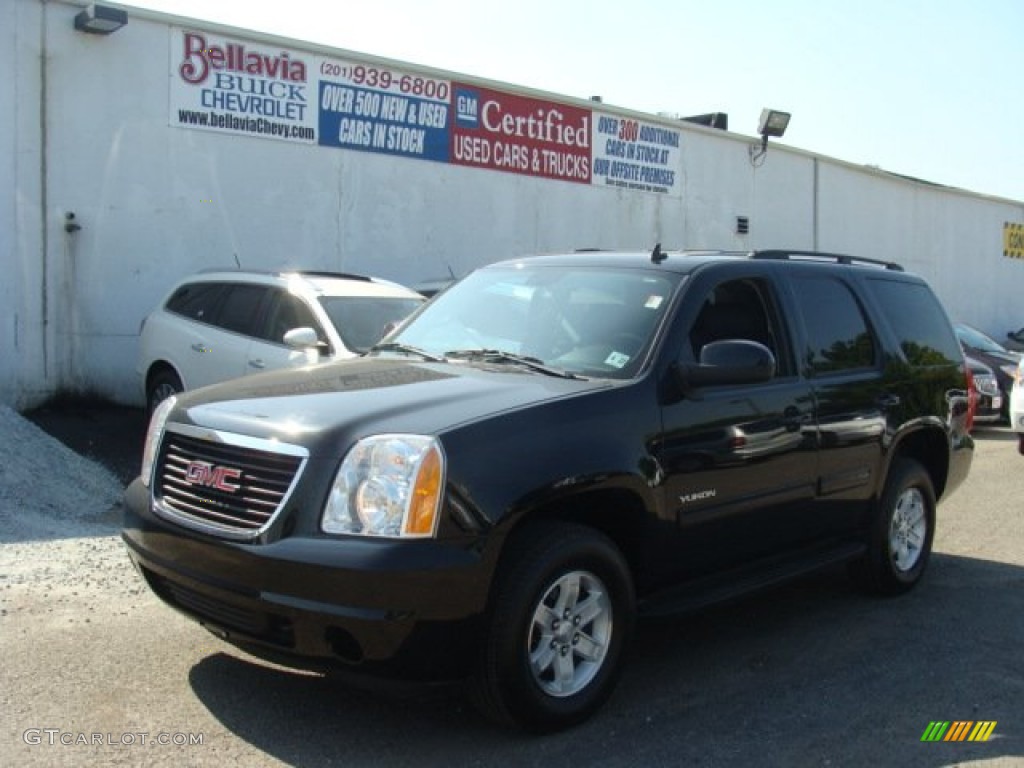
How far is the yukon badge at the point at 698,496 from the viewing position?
15.2 feet

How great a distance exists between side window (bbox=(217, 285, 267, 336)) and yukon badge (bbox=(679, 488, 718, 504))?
18.8 ft

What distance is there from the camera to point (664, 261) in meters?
5.33

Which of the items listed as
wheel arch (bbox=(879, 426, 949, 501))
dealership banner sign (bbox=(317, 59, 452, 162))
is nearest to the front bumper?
wheel arch (bbox=(879, 426, 949, 501))

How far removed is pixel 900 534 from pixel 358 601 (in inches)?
154

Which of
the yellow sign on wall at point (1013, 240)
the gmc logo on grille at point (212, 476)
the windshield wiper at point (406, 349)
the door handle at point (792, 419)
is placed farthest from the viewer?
the yellow sign on wall at point (1013, 240)

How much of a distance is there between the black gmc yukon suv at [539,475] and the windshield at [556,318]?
0.05 feet

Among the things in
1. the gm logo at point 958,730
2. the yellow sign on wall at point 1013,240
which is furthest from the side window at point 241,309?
the yellow sign on wall at point 1013,240

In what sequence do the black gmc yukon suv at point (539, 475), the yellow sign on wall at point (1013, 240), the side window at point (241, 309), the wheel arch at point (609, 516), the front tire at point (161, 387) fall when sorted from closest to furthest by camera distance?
the black gmc yukon suv at point (539, 475), the wheel arch at point (609, 516), the side window at point (241, 309), the front tire at point (161, 387), the yellow sign on wall at point (1013, 240)

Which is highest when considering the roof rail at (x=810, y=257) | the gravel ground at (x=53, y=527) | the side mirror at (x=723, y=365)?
the roof rail at (x=810, y=257)

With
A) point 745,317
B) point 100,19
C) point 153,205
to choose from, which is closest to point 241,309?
point 153,205

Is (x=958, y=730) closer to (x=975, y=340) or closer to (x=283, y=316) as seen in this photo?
(x=283, y=316)

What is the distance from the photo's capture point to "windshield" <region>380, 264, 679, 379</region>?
15.9ft

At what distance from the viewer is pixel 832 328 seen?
5883 mm

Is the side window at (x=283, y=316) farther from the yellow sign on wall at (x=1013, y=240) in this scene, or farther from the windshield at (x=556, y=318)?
the yellow sign on wall at (x=1013, y=240)
